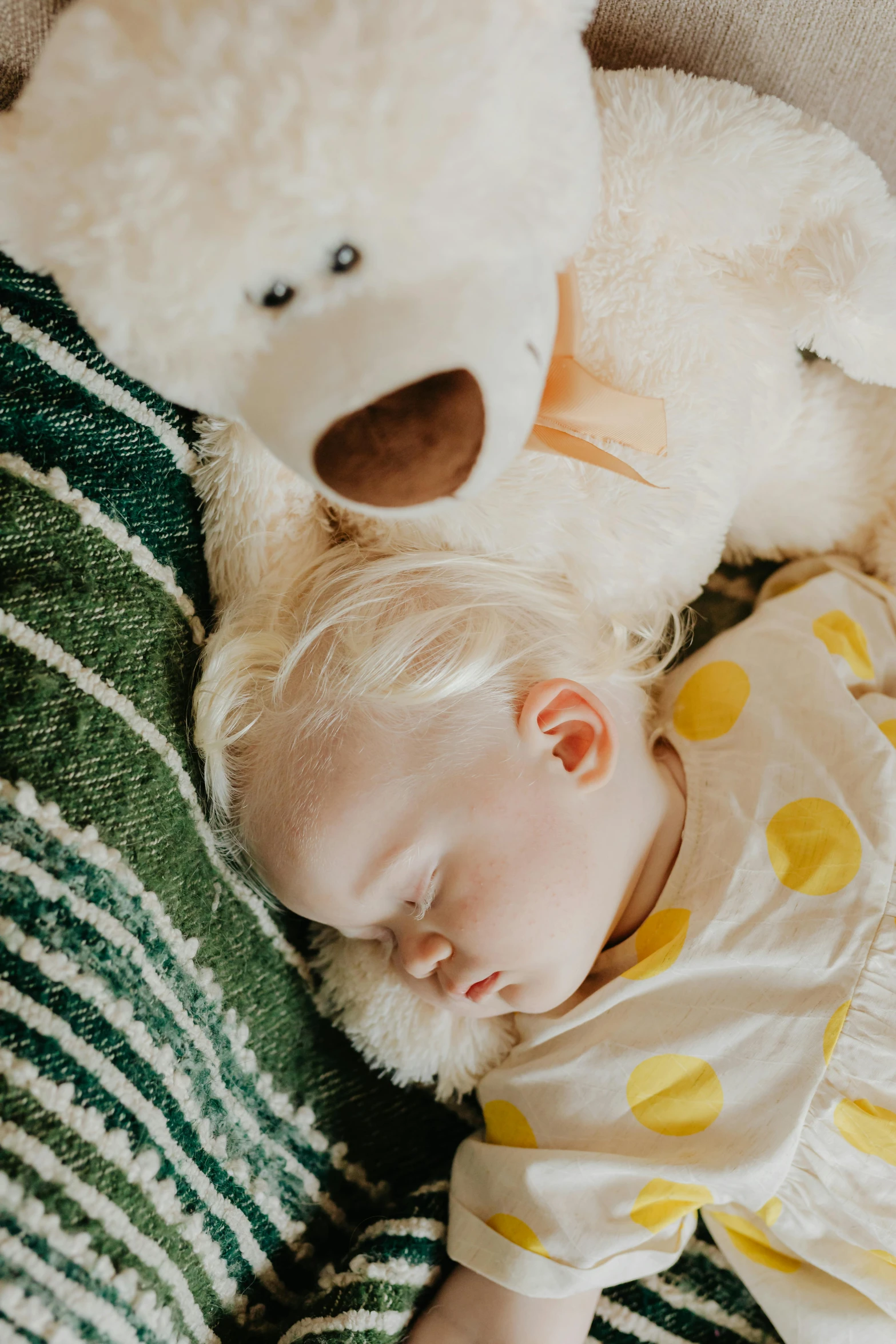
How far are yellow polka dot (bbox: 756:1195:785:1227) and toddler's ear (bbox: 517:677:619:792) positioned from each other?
38 centimetres

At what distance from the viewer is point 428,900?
726 mm

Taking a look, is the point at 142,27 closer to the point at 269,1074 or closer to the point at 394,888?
the point at 394,888

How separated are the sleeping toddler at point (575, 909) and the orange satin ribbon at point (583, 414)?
0.13m

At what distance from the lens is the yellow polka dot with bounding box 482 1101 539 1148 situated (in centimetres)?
79

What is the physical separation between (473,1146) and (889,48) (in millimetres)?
971

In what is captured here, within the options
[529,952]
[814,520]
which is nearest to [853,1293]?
[529,952]

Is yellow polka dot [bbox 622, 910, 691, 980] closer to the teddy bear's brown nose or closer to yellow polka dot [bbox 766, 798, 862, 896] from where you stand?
yellow polka dot [bbox 766, 798, 862, 896]

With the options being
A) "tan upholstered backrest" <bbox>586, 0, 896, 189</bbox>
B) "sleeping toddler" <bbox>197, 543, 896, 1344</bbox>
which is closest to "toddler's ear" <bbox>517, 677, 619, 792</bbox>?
"sleeping toddler" <bbox>197, 543, 896, 1344</bbox>

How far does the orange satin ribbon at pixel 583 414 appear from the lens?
0.62 meters

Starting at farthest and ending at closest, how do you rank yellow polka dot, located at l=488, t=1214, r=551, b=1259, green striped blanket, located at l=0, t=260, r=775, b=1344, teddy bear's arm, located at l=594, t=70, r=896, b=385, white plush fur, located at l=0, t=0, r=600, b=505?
yellow polka dot, located at l=488, t=1214, r=551, b=1259 → teddy bear's arm, located at l=594, t=70, r=896, b=385 → green striped blanket, located at l=0, t=260, r=775, b=1344 → white plush fur, located at l=0, t=0, r=600, b=505

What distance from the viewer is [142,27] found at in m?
0.40

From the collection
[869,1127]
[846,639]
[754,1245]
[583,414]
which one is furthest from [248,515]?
[754,1245]

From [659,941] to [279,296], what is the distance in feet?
1.97

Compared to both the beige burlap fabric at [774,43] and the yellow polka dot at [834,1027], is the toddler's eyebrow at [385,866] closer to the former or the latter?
the yellow polka dot at [834,1027]
